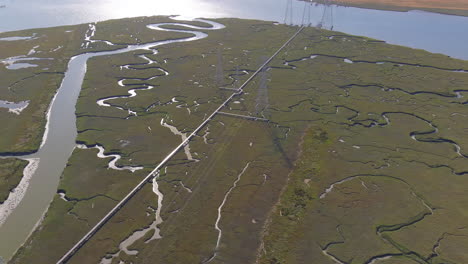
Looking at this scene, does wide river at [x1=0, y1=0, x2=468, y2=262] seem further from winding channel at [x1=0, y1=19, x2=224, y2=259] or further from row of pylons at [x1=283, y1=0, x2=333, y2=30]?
row of pylons at [x1=283, y1=0, x2=333, y2=30]

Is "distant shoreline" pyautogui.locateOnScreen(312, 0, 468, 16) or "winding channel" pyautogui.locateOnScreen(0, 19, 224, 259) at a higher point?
"distant shoreline" pyautogui.locateOnScreen(312, 0, 468, 16)

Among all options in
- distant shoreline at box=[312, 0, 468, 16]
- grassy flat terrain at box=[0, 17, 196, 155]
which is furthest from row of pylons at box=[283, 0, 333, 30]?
grassy flat terrain at box=[0, 17, 196, 155]

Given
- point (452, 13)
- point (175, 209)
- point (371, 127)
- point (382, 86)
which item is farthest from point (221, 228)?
point (452, 13)

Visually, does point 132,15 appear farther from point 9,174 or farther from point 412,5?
point 412,5

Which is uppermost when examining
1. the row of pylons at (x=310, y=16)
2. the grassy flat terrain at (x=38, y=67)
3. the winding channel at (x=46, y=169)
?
the row of pylons at (x=310, y=16)

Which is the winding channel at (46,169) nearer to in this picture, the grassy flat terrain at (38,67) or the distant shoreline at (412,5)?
the grassy flat terrain at (38,67)

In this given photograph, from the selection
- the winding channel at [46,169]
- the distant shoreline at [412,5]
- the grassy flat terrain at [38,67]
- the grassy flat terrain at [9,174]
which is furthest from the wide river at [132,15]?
the distant shoreline at [412,5]
